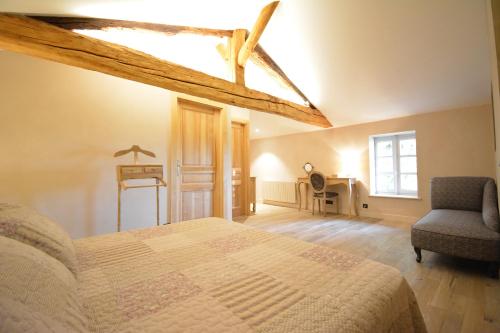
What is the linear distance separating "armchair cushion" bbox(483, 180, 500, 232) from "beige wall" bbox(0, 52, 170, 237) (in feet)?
11.9

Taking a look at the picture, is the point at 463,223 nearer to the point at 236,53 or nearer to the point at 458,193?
the point at 458,193

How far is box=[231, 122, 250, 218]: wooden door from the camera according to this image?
4578mm

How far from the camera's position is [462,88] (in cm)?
301

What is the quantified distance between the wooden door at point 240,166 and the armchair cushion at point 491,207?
3.48 metres

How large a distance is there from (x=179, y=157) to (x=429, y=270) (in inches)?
127

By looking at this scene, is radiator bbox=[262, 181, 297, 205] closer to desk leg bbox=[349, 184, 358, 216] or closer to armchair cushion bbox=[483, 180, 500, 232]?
desk leg bbox=[349, 184, 358, 216]

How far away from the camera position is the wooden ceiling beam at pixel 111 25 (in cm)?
193

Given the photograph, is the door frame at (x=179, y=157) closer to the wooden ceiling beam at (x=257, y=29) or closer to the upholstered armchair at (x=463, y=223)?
the wooden ceiling beam at (x=257, y=29)

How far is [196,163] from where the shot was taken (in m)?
3.47

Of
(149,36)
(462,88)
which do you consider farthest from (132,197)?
(462,88)

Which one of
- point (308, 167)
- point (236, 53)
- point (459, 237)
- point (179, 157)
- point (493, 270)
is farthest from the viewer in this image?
point (308, 167)

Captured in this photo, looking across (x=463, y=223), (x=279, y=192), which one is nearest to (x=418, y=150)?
(x=463, y=223)

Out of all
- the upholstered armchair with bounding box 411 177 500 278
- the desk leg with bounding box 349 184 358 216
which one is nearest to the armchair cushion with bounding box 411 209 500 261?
the upholstered armchair with bounding box 411 177 500 278

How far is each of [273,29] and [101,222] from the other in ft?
10.7
